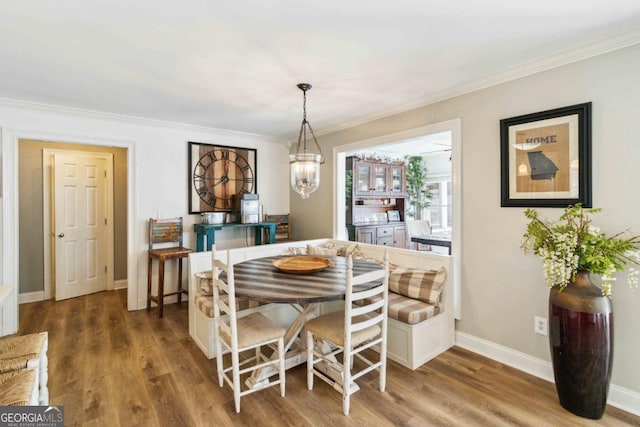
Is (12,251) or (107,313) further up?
(12,251)

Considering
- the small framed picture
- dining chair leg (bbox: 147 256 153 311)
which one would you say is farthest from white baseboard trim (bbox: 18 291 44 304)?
the small framed picture

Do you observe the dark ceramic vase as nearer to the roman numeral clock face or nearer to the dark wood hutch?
the dark wood hutch

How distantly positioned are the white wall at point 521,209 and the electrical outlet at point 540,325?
1.3 inches

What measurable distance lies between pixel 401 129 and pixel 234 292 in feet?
8.06

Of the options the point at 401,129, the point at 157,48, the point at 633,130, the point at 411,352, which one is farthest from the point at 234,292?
the point at 633,130

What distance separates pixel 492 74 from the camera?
2.57m

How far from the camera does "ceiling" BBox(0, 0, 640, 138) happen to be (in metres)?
1.71

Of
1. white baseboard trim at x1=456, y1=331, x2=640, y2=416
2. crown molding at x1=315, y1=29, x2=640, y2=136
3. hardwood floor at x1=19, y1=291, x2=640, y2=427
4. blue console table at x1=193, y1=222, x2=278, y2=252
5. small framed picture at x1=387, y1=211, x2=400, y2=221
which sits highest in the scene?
crown molding at x1=315, y1=29, x2=640, y2=136

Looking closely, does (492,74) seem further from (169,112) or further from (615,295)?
(169,112)

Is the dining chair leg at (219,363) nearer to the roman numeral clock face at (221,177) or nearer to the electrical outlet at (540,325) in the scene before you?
the electrical outlet at (540,325)

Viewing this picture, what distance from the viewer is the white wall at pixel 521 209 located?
2020 mm

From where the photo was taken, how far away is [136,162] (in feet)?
12.7

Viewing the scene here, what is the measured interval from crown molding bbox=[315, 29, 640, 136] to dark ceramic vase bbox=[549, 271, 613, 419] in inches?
57.7

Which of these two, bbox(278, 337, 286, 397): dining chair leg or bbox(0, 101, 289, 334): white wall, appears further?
bbox(0, 101, 289, 334): white wall
